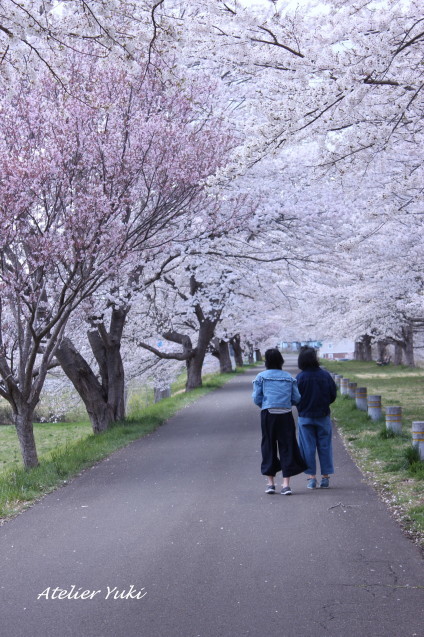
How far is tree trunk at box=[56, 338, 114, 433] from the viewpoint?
17281 mm

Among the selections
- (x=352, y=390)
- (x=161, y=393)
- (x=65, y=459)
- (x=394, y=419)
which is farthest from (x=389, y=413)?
(x=161, y=393)

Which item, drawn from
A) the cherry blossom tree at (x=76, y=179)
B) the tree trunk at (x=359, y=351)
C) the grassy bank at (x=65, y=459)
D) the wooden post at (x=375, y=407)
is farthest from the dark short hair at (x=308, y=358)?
the tree trunk at (x=359, y=351)

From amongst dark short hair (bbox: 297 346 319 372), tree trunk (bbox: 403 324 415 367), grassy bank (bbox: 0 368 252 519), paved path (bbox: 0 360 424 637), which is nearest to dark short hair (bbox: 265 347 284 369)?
dark short hair (bbox: 297 346 319 372)

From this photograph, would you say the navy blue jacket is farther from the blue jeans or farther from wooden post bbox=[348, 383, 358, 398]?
wooden post bbox=[348, 383, 358, 398]

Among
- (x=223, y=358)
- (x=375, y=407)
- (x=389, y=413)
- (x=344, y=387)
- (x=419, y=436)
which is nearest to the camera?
(x=419, y=436)

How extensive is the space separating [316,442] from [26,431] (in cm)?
558

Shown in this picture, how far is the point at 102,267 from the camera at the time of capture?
12.1m

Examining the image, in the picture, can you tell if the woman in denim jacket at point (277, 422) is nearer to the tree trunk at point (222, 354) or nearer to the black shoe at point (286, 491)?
the black shoe at point (286, 491)

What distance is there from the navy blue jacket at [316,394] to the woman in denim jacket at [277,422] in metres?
0.24

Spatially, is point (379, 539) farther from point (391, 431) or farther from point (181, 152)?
point (181, 152)

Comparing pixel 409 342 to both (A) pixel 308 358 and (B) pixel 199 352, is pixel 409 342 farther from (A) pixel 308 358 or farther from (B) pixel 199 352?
(A) pixel 308 358

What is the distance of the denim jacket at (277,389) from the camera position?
9.02m

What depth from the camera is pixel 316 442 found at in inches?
368

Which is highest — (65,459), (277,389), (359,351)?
(359,351)
